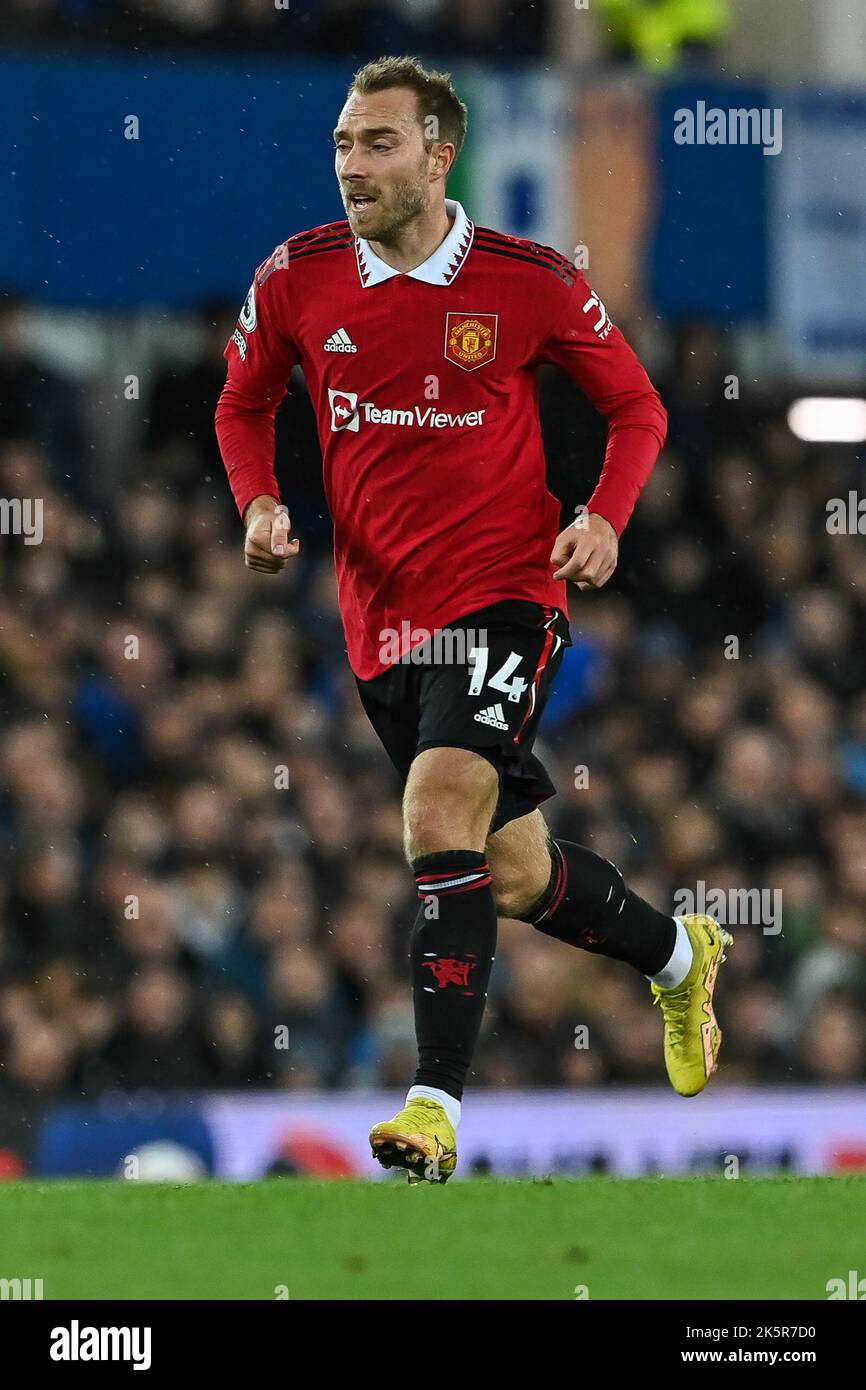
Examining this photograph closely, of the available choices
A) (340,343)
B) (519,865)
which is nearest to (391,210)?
(340,343)

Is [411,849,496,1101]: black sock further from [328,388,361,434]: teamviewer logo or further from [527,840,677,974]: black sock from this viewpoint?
[328,388,361,434]: teamviewer logo

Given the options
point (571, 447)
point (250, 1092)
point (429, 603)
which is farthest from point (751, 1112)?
point (429, 603)

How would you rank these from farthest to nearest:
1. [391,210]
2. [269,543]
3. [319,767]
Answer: [319,767], [391,210], [269,543]

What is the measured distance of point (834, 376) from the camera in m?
12.4

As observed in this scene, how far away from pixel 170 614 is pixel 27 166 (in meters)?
2.22

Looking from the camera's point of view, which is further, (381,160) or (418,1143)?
(381,160)

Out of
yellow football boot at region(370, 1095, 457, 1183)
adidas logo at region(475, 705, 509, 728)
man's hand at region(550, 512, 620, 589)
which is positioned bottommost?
yellow football boot at region(370, 1095, 457, 1183)

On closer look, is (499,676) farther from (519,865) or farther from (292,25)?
(292,25)

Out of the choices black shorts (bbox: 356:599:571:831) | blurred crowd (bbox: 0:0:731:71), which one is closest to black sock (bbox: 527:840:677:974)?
black shorts (bbox: 356:599:571:831)

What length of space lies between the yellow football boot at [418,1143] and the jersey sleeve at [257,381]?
1.59m

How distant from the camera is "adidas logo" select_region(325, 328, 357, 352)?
5402 mm

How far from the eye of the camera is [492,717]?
5164 mm

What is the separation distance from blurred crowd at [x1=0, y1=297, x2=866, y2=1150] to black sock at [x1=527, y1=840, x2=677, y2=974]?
3.28 meters

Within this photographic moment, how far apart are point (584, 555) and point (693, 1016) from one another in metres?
1.75
